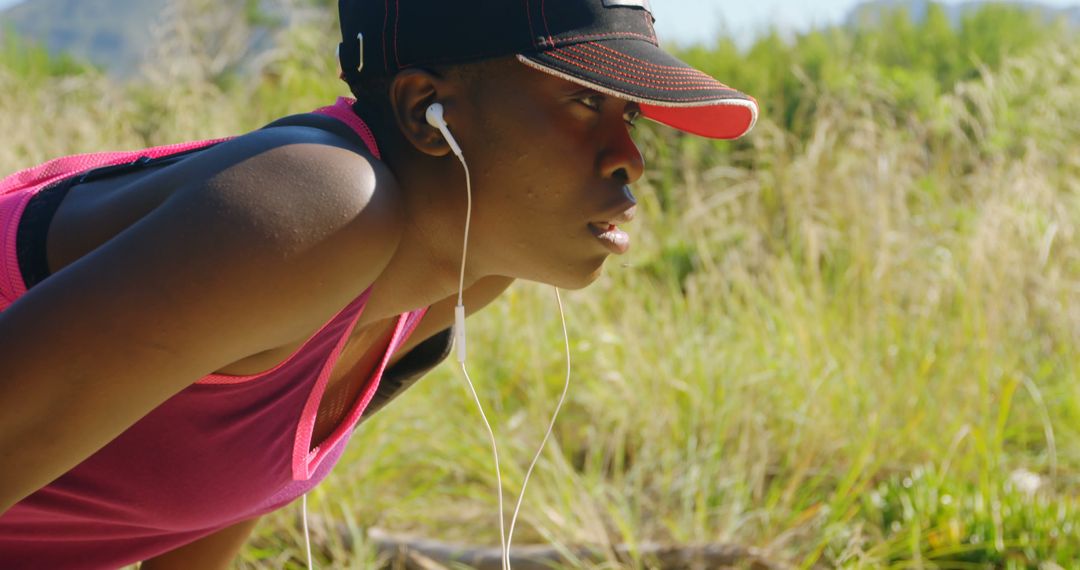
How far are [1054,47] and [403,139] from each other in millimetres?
6038

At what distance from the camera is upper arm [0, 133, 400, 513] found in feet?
4.04

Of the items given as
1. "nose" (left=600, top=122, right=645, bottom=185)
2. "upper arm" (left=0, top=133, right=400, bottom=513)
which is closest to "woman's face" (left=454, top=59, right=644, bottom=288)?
"nose" (left=600, top=122, right=645, bottom=185)

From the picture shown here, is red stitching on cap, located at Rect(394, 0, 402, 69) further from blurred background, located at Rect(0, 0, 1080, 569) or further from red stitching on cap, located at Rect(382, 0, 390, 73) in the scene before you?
blurred background, located at Rect(0, 0, 1080, 569)

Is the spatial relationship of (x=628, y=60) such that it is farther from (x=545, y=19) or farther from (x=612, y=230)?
(x=612, y=230)

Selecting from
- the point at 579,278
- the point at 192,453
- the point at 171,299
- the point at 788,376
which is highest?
the point at 171,299

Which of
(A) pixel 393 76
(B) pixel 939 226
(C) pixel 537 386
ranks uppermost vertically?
(A) pixel 393 76

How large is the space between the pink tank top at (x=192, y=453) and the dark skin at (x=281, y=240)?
0.09 metres

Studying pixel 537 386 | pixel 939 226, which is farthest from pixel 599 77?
pixel 939 226

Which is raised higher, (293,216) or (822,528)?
(293,216)

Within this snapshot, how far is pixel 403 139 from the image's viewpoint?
159 cm

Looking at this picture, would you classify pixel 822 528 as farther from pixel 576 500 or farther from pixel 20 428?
pixel 20 428

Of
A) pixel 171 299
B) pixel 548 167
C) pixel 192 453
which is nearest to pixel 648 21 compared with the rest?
pixel 548 167

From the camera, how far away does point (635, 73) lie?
1491 mm

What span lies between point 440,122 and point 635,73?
257 mm
